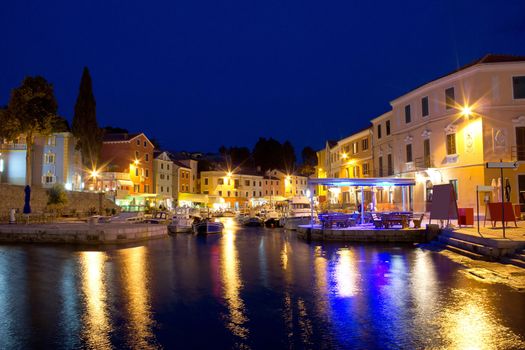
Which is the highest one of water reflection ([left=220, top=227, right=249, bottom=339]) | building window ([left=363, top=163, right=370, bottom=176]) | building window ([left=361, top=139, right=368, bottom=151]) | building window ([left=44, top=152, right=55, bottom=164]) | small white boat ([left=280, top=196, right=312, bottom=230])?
building window ([left=361, top=139, right=368, bottom=151])

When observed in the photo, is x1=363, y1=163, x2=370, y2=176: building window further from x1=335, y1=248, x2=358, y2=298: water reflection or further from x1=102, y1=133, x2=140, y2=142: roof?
x1=102, y1=133, x2=140, y2=142: roof

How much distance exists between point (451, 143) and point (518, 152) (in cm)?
482

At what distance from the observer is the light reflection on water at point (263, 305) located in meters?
7.82

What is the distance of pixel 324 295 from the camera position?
1149 cm

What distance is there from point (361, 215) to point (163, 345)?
25.2m

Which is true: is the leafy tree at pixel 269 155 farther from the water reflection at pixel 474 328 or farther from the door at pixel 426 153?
the water reflection at pixel 474 328

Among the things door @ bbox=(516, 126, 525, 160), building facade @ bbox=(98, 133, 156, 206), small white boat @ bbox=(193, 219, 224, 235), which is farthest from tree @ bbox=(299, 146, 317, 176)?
door @ bbox=(516, 126, 525, 160)

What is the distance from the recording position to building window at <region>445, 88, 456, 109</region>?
35.2m

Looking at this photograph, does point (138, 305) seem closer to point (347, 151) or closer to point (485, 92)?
point (485, 92)

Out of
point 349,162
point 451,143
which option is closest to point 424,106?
point 451,143

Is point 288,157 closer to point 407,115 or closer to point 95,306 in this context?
point 407,115

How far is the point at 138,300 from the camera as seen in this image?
11141mm

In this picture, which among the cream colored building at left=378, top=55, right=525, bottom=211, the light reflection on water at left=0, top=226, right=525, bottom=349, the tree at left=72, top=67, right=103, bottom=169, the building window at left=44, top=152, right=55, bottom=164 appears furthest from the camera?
the building window at left=44, top=152, right=55, bottom=164

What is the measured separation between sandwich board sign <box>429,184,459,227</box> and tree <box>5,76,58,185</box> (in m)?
40.0
